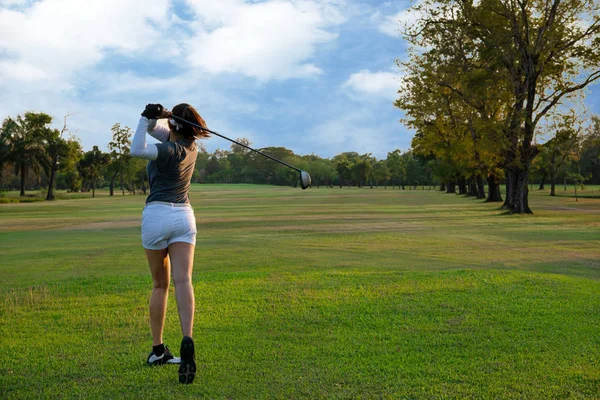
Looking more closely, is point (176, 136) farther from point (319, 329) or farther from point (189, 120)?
point (319, 329)

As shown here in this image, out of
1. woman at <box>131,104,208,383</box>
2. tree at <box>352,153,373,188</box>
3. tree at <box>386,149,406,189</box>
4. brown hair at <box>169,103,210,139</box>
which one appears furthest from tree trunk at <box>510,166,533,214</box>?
tree at <box>352,153,373,188</box>

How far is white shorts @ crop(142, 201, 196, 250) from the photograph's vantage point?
15.4 feet

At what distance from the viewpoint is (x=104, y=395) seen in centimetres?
425

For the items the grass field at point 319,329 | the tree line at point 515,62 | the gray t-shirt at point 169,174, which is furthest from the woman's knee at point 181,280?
the tree line at point 515,62

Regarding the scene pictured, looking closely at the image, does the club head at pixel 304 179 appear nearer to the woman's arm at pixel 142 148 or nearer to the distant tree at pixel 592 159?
the woman's arm at pixel 142 148

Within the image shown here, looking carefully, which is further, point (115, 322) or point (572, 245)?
point (572, 245)

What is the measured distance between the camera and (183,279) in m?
4.80

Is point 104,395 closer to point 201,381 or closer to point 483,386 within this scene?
point 201,381

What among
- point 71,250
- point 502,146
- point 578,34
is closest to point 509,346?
point 71,250

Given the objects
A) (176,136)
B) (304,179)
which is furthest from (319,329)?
(176,136)

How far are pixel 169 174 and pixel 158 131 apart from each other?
0.45 m

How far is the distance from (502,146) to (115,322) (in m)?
26.5

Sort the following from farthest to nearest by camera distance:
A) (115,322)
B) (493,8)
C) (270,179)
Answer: (270,179), (493,8), (115,322)

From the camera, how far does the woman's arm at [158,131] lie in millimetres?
4721
